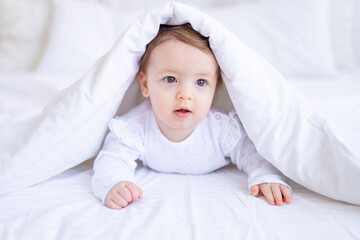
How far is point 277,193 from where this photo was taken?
799 mm

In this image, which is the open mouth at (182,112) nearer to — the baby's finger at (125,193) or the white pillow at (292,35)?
the baby's finger at (125,193)

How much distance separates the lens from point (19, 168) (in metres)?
0.82

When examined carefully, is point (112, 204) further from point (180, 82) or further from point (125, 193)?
point (180, 82)

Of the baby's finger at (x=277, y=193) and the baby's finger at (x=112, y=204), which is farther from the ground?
the baby's finger at (x=277, y=193)

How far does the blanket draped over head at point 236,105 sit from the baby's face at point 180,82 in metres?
0.05

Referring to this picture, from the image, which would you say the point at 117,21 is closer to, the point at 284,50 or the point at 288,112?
the point at 284,50

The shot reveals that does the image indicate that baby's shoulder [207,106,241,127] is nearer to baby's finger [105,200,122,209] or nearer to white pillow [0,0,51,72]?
baby's finger [105,200,122,209]

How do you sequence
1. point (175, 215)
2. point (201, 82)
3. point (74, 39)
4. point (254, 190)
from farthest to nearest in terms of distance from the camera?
point (74, 39)
point (201, 82)
point (254, 190)
point (175, 215)

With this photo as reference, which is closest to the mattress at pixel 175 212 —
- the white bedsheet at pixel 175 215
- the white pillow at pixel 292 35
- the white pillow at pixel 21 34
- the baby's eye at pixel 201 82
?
the white bedsheet at pixel 175 215

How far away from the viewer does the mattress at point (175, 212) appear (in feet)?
2.12

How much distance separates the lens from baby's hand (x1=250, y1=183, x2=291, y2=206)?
0.79 meters

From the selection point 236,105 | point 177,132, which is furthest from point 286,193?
point 177,132

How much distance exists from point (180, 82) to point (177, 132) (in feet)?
0.56

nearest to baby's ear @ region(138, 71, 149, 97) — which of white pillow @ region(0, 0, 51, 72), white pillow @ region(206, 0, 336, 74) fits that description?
white pillow @ region(206, 0, 336, 74)
